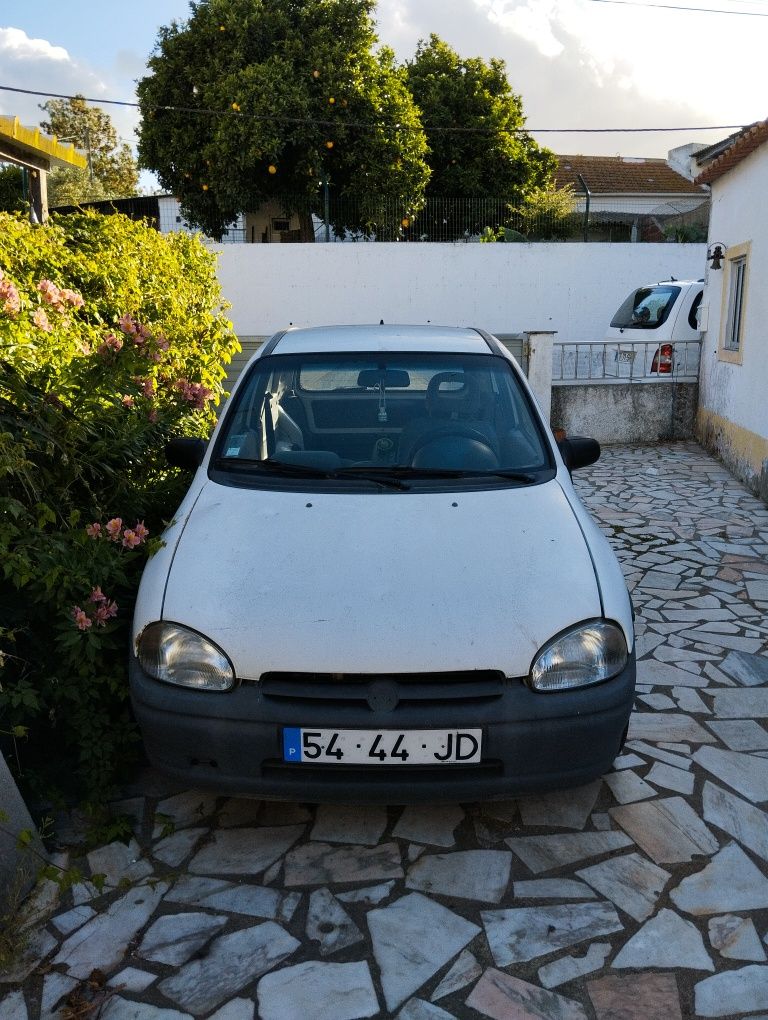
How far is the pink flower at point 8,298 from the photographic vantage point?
10.8ft

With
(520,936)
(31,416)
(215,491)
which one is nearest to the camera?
(520,936)

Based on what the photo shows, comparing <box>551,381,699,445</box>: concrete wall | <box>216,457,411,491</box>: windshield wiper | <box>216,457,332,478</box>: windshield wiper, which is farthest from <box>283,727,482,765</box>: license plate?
<box>551,381,699,445</box>: concrete wall

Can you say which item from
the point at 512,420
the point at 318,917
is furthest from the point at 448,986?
the point at 512,420

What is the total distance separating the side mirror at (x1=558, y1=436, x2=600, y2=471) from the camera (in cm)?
389

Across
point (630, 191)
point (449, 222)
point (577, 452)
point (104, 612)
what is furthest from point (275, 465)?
point (630, 191)

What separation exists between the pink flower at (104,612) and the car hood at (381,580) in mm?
299

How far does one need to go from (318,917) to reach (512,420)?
2268 mm

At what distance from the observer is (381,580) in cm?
277

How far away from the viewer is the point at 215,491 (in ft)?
11.3

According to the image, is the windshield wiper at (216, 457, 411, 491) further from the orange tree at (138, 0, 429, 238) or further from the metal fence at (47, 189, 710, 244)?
the orange tree at (138, 0, 429, 238)

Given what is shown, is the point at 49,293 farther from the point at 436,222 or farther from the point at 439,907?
the point at 436,222

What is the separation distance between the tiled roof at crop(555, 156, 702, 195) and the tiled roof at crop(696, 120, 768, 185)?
21.0 metres

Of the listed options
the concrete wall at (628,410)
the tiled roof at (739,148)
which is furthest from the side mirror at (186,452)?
the concrete wall at (628,410)

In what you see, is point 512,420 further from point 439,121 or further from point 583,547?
point 439,121
